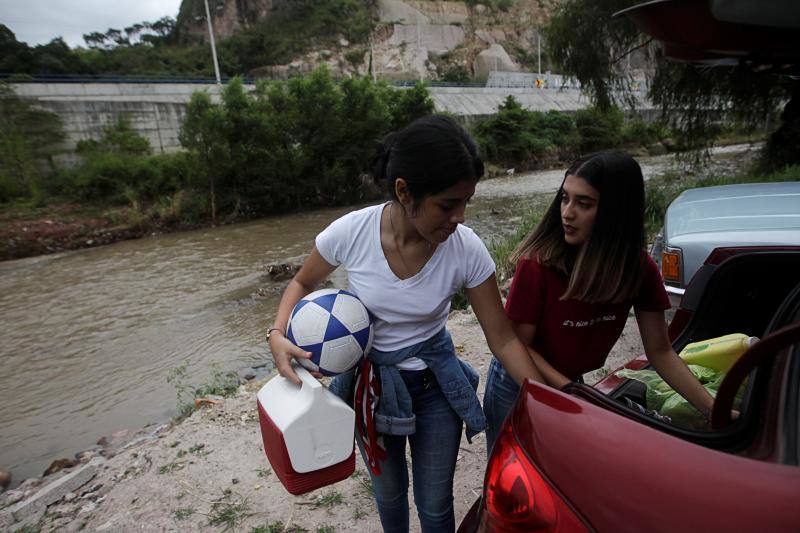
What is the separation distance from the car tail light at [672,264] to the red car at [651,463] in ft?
6.87

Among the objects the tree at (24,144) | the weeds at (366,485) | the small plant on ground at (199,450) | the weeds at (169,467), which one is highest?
the tree at (24,144)

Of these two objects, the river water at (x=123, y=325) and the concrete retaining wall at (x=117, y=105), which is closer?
the river water at (x=123, y=325)

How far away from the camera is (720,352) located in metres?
2.03

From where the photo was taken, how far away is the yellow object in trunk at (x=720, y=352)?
79.6 inches

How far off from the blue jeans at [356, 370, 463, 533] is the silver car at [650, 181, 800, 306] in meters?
1.80

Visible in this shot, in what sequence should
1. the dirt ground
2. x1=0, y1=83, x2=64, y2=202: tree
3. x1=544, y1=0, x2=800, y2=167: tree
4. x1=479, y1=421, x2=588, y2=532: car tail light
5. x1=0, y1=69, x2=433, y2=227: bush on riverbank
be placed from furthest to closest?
x1=0, y1=69, x2=433, y2=227: bush on riverbank
x1=0, y1=83, x2=64, y2=202: tree
x1=544, y1=0, x2=800, y2=167: tree
the dirt ground
x1=479, y1=421, x2=588, y2=532: car tail light

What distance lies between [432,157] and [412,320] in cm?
52

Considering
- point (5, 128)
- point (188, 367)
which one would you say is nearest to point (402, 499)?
point (188, 367)

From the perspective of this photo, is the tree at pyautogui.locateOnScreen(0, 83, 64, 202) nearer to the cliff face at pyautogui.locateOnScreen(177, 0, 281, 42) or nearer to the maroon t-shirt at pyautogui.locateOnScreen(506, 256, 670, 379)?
the maroon t-shirt at pyautogui.locateOnScreen(506, 256, 670, 379)

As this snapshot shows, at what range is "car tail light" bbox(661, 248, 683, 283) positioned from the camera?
2998mm

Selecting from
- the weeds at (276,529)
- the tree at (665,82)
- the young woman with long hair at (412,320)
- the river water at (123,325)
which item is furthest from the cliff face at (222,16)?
the young woman with long hair at (412,320)

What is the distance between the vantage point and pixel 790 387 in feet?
3.15

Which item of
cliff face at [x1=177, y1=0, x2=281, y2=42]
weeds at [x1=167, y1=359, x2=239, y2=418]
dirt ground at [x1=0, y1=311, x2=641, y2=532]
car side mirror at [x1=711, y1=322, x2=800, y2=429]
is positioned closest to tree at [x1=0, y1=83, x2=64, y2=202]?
weeds at [x1=167, y1=359, x2=239, y2=418]

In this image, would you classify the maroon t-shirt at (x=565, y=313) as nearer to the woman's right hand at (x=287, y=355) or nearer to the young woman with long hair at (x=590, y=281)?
the young woman with long hair at (x=590, y=281)
